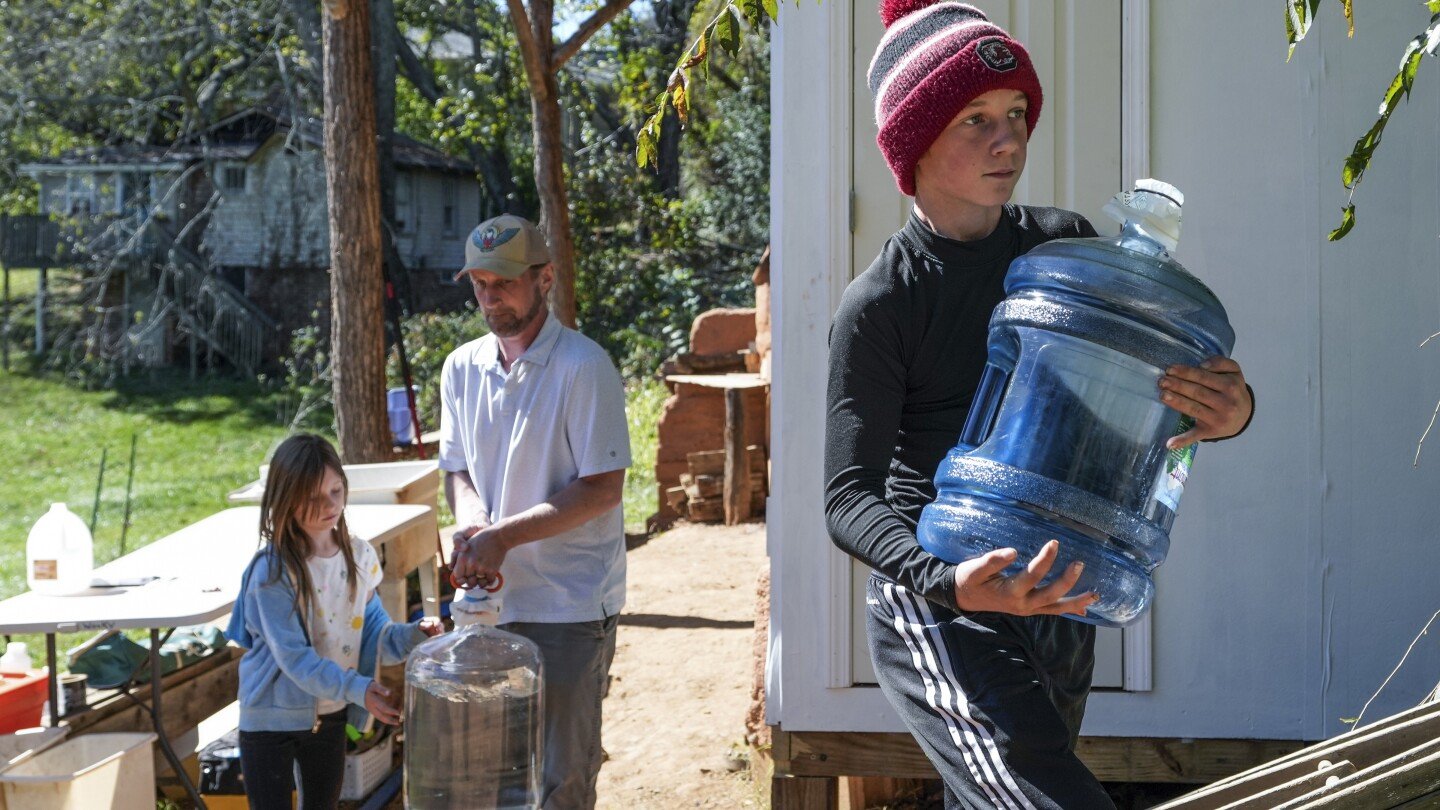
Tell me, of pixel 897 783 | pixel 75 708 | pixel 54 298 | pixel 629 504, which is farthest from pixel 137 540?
pixel 54 298

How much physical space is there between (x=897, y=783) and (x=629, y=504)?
9646 mm

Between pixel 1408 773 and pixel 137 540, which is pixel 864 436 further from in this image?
pixel 137 540

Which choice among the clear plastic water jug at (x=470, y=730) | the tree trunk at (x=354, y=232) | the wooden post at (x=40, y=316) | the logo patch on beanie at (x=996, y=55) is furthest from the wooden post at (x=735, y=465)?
the wooden post at (x=40, y=316)

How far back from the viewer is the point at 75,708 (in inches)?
208

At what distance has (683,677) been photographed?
7.89 meters

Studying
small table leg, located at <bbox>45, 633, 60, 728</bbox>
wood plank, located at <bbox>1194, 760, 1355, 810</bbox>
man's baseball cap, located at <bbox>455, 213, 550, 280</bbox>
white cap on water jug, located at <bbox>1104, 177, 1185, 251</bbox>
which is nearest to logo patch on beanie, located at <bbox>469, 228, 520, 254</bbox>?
man's baseball cap, located at <bbox>455, 213, 550, 280</bbox>

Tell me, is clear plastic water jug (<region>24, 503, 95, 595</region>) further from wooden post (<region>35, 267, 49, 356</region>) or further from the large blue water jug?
wooden post (<region>35, 267, 49, 356</region>)

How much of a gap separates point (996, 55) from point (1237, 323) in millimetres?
2292

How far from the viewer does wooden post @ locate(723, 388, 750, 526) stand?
38.5 feet

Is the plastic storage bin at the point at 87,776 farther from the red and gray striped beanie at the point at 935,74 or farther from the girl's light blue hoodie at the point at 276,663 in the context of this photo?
the red and gray striped beanie at the point at 935,74

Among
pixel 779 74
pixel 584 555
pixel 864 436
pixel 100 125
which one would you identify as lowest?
pixel 584 555

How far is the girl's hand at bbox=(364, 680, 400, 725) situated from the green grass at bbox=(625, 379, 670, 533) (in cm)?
906

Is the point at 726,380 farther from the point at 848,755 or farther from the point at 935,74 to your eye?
the point at 935,74

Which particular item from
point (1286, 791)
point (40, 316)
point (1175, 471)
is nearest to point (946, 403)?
point (1175, 471)
